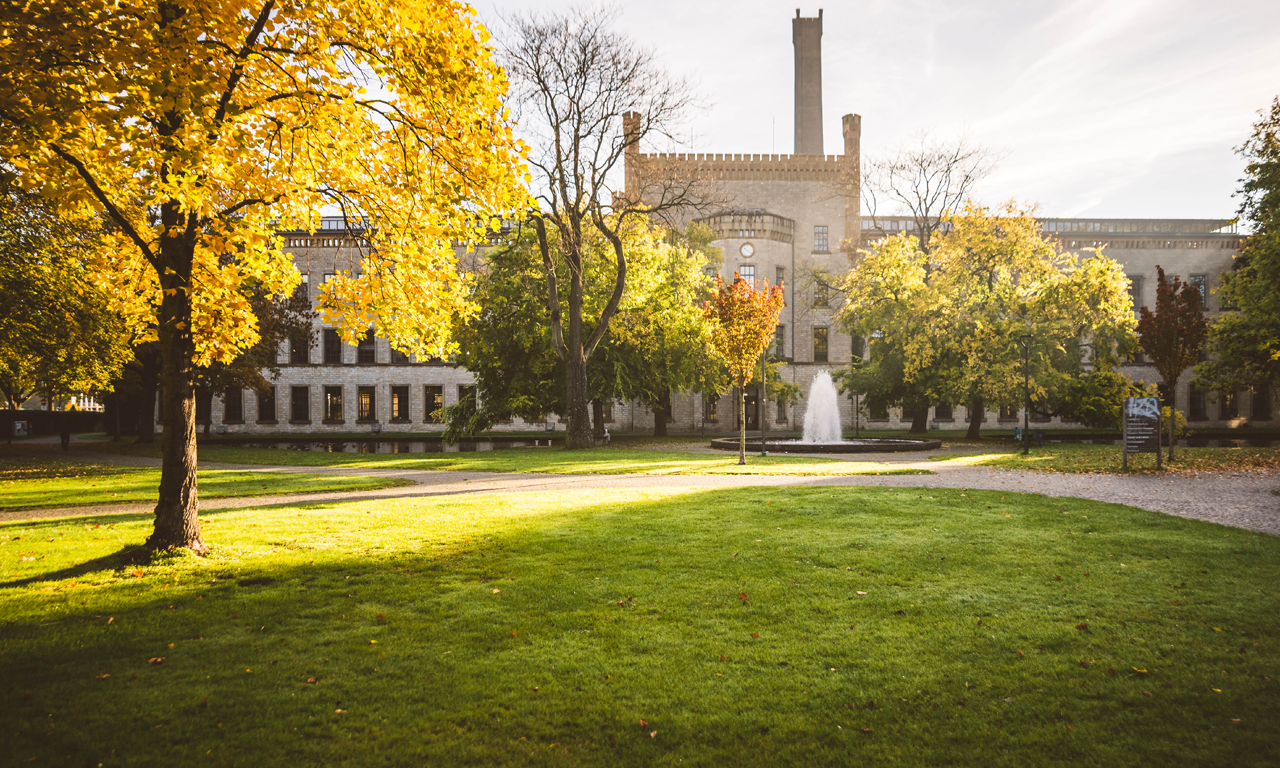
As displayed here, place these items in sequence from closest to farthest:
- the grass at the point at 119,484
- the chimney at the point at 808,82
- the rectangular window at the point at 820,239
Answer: the grass at the point at 119,484
the rectangular window at the point at 820,239
the chimney at the point at 808,82

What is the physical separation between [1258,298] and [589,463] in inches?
887

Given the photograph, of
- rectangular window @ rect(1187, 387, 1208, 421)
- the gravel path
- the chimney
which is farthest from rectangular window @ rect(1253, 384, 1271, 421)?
the gravel path

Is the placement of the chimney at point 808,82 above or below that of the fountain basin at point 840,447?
above

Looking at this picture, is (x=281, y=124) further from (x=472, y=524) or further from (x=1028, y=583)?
(x=1028, y=583)

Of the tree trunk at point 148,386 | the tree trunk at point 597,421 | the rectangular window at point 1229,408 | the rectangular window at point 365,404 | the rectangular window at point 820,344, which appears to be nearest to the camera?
the tree trunk at point 148,386

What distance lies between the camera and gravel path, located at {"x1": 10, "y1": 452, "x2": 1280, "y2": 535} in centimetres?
1078

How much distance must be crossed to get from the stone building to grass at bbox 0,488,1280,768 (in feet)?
127

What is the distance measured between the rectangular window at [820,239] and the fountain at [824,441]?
2102 cm

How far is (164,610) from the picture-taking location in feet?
18.3

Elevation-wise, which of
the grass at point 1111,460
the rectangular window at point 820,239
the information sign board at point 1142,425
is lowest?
the grass at point 1111,460

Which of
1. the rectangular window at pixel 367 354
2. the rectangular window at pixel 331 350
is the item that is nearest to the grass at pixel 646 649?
the rectangular window at pixel 367 354

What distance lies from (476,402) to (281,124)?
1000 inches

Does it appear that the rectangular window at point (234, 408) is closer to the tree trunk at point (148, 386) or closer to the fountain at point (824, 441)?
the tree trunk at point (148, 386)

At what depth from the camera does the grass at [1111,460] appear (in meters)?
17.2
